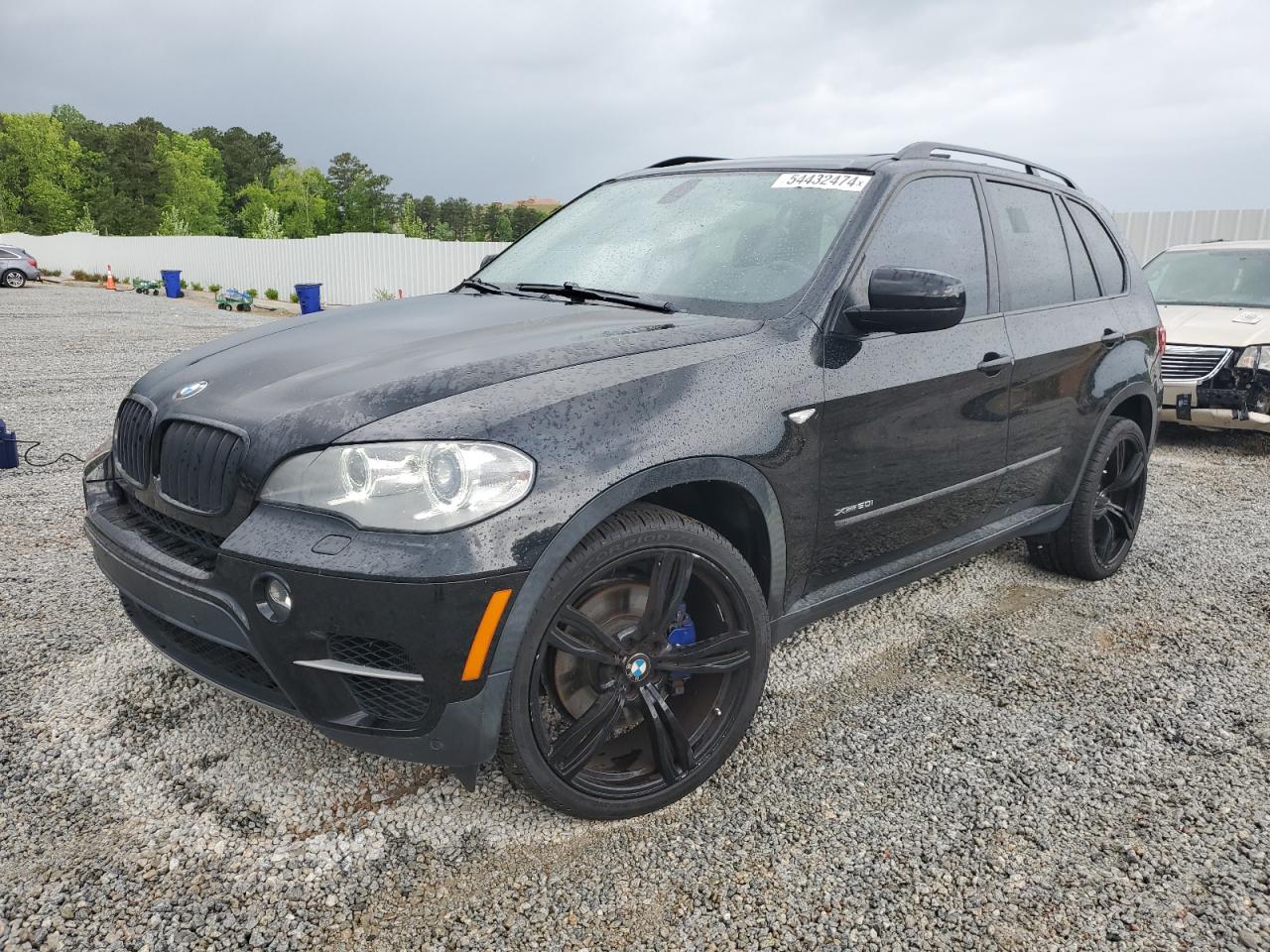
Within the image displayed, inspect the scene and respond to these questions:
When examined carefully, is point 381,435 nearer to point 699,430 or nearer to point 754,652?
point 699,430

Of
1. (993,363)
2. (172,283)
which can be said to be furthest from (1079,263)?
(172,283)

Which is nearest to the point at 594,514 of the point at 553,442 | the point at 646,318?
the point at 553,442

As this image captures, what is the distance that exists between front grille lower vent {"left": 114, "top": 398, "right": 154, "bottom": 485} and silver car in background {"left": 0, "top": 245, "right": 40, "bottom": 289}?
34.3m

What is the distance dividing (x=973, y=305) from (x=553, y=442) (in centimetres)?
194

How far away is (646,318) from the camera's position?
9.15ft

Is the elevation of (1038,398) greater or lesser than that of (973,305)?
lesser

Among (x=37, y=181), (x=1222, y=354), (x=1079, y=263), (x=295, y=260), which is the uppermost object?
(x=37, y=181)

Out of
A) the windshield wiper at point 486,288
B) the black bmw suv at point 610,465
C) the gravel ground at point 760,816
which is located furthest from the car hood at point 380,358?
the gravel ground at point 760,816

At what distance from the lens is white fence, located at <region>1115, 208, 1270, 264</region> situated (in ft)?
A: 48.2

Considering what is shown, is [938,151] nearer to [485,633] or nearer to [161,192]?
[485,633]

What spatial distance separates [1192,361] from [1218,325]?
1.53 ft

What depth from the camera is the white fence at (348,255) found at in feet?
50.6

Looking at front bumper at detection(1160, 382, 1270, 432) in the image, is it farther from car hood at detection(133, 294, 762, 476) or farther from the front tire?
the front tire

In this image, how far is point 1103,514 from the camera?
438 cm
